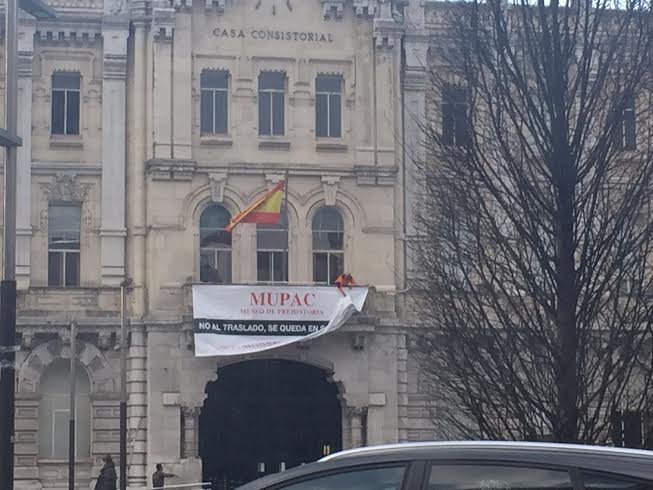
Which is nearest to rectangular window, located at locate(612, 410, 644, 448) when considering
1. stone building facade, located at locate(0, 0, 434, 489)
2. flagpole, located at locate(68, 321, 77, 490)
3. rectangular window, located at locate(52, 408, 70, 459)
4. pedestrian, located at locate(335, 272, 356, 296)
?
pedestrian, located at locate(335, 272, 356, 296)

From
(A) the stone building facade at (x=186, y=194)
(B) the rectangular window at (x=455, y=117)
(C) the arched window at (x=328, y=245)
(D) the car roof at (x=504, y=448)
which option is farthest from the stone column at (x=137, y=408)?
(D) the car roof at (x=504, y=448)

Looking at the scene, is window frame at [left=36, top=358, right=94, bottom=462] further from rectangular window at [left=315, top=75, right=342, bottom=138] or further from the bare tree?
the bare tree

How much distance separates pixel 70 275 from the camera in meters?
38.7

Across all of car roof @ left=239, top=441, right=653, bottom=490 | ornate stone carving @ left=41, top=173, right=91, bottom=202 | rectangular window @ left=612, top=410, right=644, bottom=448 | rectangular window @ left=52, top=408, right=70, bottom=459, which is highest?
ornate stone carving @ left=41, top=173, right=91, bottom=202

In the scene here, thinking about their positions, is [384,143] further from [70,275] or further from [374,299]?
[70,275]

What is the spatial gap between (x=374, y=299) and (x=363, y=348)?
138 centimetres

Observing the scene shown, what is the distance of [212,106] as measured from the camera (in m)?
39.0

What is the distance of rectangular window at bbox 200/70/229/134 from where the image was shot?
39.0 metres

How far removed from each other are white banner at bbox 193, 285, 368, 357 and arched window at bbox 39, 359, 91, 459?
3.77 m

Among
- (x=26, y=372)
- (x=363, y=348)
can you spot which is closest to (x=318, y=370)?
(x=363, y=348)

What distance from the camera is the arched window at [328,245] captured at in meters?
39.1

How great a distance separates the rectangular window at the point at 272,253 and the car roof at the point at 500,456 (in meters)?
30.5

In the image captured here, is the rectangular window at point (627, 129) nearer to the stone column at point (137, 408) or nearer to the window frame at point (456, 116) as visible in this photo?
the window frame at point (456, 116)

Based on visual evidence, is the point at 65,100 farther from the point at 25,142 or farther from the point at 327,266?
the point at 327,266
